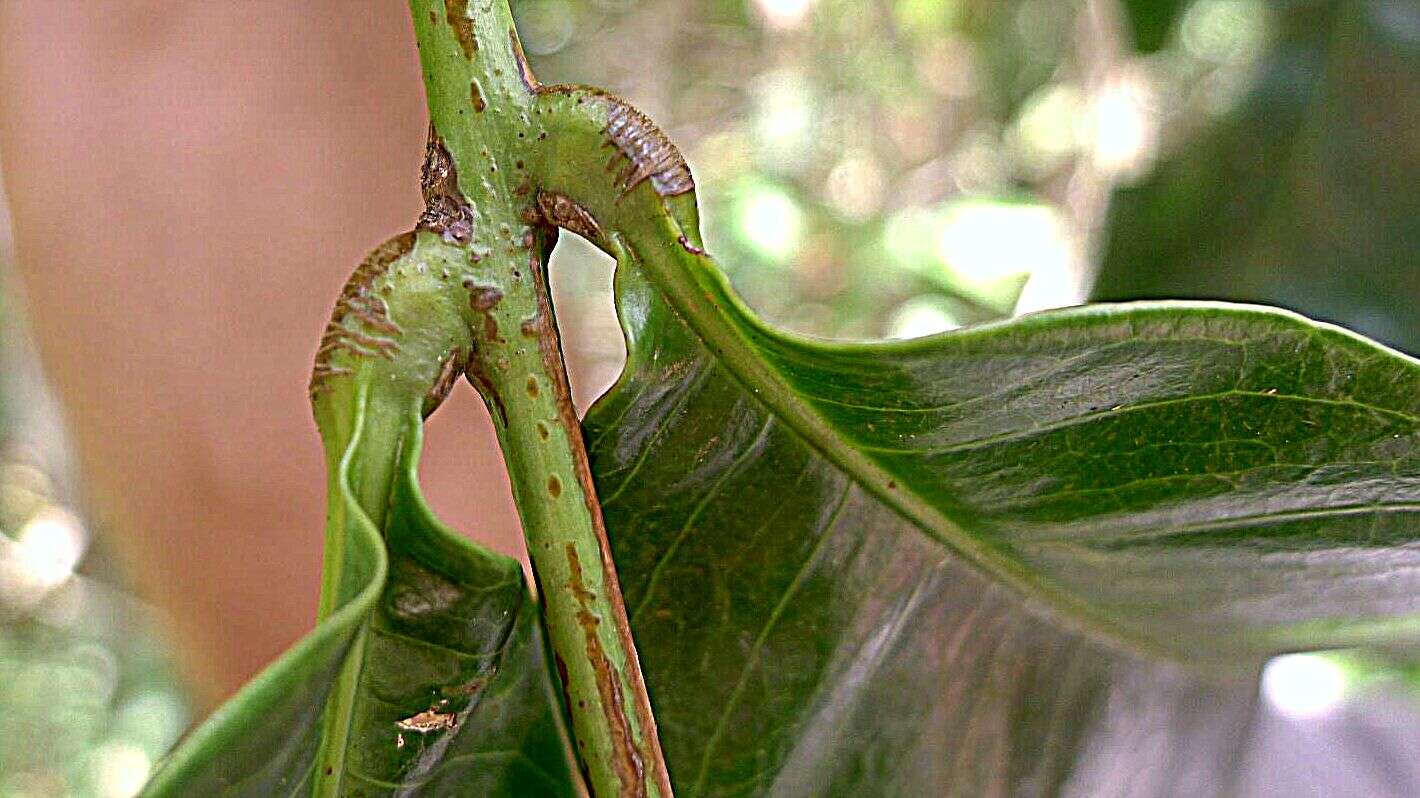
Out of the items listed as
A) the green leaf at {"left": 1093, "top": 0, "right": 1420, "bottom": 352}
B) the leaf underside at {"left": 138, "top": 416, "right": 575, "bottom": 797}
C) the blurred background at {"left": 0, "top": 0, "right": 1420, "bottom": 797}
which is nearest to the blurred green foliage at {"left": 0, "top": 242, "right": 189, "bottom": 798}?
the blurred background at {"left": 0, "top": 0, "right": 1420, "bottom": 797}

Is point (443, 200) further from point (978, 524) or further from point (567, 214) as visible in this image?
point (978, 524)

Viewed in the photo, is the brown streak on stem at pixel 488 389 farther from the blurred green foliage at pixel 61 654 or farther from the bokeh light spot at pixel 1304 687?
the blurred green foliage at pixel 61 654

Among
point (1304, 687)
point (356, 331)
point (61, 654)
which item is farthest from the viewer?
point (61, 654)

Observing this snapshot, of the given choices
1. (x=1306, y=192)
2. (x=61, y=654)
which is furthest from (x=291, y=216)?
(x=61, y=654)

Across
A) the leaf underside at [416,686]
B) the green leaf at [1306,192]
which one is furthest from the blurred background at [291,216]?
the leaf underside at [416,686]

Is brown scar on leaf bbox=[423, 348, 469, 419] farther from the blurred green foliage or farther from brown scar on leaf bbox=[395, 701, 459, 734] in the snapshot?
the blurred green foliage
